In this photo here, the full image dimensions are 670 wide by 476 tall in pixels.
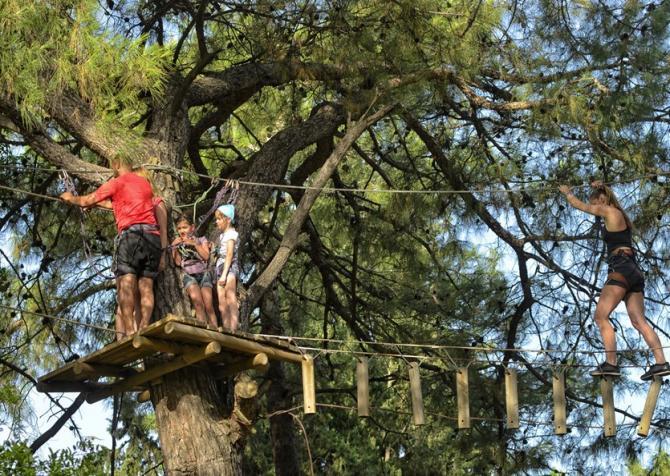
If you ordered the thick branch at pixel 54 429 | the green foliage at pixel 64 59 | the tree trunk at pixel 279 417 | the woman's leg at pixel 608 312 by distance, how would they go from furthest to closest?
the tree trunk at pixel 279 417 < the thick branch at pixel 54 429 < the woman's leg at pixel 608 312 < the green foliage at pixel 64 59

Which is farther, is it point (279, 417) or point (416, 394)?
point (279, 417)

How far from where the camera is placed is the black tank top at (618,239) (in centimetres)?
617

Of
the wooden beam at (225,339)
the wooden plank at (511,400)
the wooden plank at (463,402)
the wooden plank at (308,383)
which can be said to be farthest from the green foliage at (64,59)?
the wooden plank at (511,400)

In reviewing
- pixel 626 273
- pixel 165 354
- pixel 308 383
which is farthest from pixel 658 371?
pixel 165 354

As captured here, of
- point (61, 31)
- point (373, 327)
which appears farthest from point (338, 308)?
point (61, 31)

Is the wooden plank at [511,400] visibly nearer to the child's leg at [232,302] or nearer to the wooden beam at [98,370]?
the child's leg at [232,302]

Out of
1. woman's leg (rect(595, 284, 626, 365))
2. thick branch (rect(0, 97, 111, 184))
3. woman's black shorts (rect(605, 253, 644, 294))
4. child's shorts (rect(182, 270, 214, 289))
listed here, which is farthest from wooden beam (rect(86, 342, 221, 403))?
woman's black shorts (rect(605, 253, 644, 294))

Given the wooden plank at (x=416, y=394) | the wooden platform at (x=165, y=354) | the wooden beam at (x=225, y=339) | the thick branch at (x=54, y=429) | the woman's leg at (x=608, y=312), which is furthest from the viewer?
the thick branch at (x=54, y=429)

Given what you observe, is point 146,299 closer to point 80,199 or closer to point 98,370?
point 98,370

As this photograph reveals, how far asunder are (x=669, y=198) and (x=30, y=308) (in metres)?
4.94

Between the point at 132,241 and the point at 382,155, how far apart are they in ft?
11.0

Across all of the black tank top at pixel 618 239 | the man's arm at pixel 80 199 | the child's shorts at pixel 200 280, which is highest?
the man's arm at pixel 80 199

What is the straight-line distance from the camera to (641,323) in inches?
240

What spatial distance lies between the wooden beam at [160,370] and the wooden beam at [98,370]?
0.17 feet
